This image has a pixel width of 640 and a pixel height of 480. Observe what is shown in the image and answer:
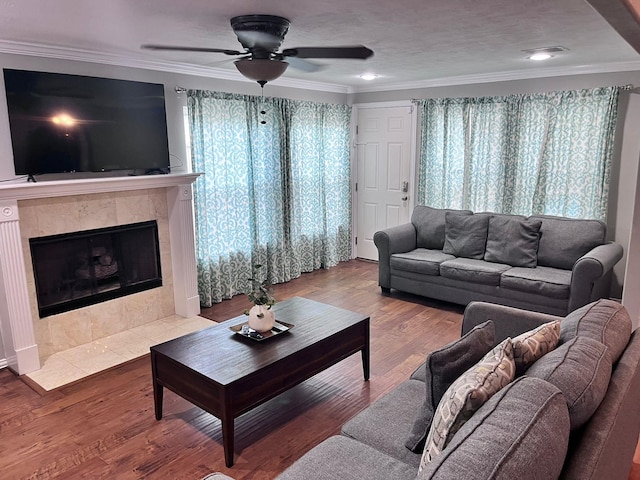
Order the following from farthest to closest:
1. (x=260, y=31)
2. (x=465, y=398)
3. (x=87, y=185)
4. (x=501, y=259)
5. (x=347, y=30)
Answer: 1. (x=501, y=259)
2. (x=87, y=185)
3. (x=347, y=30)
4. (x=260, y=31)
5. (x=465, y=398)

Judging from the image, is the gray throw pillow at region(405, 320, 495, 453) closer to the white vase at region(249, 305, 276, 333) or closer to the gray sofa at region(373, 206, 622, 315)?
the white vase at region(249, 305, 276, 333)

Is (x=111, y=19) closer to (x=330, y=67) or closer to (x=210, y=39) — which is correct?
(x=210, y=39)

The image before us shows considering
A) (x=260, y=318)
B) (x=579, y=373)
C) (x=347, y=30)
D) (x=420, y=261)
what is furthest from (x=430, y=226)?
(x=579, y=373)

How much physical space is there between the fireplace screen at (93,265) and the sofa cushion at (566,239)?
3.68m

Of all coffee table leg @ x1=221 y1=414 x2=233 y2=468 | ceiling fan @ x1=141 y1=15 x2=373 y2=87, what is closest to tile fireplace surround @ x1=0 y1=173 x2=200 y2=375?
ceiling fan @ x1=141 y1=15 x2=373 y2=87

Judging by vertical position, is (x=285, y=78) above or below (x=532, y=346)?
above

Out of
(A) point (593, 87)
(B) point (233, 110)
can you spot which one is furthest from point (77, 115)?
(A) point (593, 87)

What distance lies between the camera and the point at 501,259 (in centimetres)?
478

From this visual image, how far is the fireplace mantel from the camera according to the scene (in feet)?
10.9

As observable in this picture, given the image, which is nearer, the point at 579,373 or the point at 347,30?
the point at 579,373

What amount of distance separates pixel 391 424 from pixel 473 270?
2.87 m

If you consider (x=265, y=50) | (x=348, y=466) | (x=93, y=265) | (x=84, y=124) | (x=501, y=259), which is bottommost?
(x=348, y=466)

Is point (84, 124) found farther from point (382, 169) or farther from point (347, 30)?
point (382, 169)

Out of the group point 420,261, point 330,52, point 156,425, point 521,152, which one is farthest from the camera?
point 521,152
